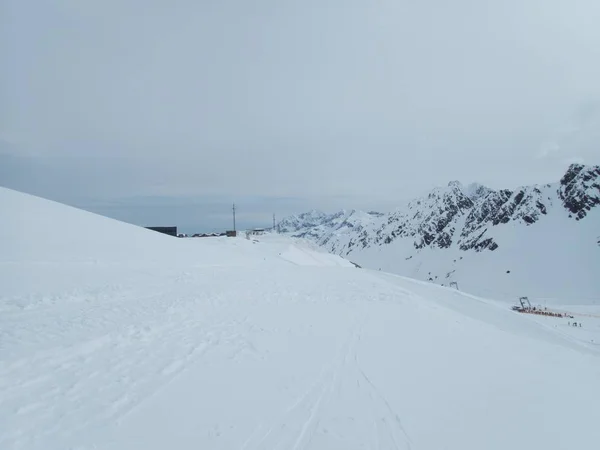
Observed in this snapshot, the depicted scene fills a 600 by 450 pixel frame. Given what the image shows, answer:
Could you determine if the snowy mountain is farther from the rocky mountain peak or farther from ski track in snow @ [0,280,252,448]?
ski track in snow @ [0,280,252,448]

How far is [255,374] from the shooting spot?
6.29 meters

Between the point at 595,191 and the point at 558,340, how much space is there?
12913 centimetres

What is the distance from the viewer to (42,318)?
27.1ft

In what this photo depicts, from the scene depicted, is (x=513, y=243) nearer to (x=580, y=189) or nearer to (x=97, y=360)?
(x=580, y=189)

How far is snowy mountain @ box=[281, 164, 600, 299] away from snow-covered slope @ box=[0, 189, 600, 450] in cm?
8987

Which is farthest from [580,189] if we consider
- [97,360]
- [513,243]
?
[97,360]

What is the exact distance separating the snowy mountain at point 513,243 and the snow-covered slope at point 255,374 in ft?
295

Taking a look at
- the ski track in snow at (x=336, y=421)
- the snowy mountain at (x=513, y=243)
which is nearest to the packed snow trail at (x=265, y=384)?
the ski track in snow at (x=336, y=421)

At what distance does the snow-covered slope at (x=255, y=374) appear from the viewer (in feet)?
14.7

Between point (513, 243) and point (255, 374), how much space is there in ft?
433

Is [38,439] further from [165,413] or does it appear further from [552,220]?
[552,220]

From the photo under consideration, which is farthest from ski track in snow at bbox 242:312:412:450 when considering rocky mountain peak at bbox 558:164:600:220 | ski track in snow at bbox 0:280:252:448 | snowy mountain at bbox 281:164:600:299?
rocky mountain peak at bbox 558:164:600:220

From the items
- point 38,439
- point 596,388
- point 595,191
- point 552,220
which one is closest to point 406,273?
point 552,220

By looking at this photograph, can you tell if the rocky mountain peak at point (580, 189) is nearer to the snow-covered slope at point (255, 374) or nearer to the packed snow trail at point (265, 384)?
the snow-covered slope at point (255, 374)
